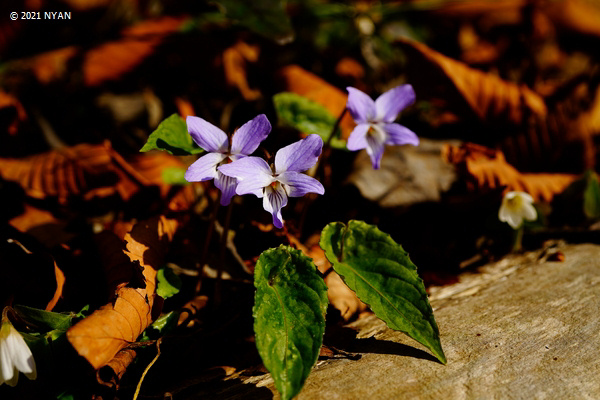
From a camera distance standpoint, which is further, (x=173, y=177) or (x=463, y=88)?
(x=463, y=88)

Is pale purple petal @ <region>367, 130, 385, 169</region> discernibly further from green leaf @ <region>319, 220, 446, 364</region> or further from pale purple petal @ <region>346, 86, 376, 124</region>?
green leaf @ <region>319, 220, 446, 364</region>

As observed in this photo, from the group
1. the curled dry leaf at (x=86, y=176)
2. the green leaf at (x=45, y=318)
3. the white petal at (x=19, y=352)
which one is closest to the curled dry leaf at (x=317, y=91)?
the curled dry leaf at (x=86, y=176)

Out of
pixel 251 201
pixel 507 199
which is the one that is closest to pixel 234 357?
pixel 251 201

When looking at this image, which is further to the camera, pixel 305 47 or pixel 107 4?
pixel 107 4

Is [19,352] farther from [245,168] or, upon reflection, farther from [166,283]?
[245,168]

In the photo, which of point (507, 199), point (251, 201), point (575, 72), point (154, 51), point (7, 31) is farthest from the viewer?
point (575, 72)

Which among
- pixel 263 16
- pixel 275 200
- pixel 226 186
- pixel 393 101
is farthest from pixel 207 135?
pixel 263 16

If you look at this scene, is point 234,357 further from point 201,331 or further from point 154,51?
point 154,51
